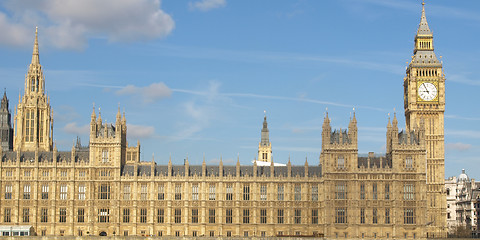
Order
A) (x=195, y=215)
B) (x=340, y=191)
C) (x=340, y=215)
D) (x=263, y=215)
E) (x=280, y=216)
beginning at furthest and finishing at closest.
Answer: (x=195, y=215) < (x=263, y=215) < (x=280, y=216) < (x=340, y=191) < (x=340, y=215)

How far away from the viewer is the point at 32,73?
171 metres

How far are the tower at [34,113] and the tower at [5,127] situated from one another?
4.92m

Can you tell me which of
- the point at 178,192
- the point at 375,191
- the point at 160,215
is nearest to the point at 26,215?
the point at 160,215

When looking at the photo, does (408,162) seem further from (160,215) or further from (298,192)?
(160,215)

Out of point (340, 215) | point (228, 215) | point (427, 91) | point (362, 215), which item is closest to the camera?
point (362, 215)

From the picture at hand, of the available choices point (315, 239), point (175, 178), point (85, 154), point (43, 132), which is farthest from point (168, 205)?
point (43, 132)

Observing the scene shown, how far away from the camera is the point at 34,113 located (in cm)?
17250

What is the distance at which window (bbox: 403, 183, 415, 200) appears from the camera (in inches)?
5655

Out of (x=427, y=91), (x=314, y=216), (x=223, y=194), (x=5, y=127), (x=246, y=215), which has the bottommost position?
(x=314, y=216)

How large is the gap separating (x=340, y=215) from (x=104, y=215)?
45694 millimetres

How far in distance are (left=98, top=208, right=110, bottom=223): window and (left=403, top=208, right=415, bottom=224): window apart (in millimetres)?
57134

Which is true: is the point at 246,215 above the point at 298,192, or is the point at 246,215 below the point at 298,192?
below

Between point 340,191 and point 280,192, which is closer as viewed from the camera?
point 340,191

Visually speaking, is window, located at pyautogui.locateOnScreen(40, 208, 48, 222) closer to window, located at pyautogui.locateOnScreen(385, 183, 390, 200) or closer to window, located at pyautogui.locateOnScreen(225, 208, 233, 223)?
window, located at pyautogui.locateOnScreen(225, 208, 233, 223)
